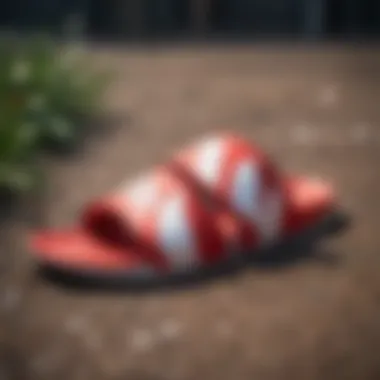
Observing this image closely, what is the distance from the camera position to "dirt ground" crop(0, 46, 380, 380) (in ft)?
1.90

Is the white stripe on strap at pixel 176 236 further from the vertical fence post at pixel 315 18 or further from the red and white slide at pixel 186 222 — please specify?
the vertical fence post at pixel 315 18

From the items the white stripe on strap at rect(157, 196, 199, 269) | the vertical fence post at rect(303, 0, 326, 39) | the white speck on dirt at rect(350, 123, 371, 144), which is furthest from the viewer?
the vertical fence post at rect(303, 0, 326, 39)

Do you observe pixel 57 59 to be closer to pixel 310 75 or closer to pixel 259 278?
pixel 310 75

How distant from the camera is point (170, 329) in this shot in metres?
0.61

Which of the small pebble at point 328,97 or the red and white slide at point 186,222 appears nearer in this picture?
the red and white slide at point 186,222

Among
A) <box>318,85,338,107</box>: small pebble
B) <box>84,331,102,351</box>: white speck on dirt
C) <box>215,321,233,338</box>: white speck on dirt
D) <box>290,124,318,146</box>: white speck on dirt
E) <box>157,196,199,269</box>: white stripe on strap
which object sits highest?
<box>318,85,338,107</box>: small pebble

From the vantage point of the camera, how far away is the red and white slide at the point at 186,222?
0.67m

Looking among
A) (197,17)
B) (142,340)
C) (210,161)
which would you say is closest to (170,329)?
(142,340)

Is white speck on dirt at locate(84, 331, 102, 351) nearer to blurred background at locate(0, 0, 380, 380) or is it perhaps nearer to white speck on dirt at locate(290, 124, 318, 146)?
→ blurred background at locate(0, 0, 380, 380)

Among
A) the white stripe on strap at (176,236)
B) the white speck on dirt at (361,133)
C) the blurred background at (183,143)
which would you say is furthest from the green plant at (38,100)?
the white speck on dirt at (361,133)

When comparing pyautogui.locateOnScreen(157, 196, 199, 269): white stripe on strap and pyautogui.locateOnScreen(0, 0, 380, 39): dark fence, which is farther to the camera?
pyautogui.locateOnScreen(0, 0, 380, 39): dark fence

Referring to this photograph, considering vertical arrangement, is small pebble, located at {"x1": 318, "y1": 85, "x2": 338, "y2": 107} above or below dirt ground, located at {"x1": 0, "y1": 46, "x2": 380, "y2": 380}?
above

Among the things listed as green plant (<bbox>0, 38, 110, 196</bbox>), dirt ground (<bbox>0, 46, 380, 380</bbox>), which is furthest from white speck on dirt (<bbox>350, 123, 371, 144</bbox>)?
green plant (<bbox>0, 38, 110, 196</bbox>)

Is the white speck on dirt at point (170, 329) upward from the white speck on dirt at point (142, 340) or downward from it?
upward
